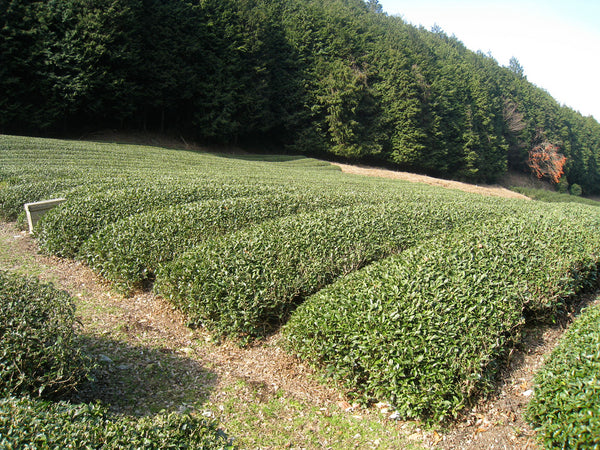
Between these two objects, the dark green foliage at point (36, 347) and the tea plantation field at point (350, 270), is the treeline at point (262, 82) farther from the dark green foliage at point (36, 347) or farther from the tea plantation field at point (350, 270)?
the dark green foliage at point (36, 347)

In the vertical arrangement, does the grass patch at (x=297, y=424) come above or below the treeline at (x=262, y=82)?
below

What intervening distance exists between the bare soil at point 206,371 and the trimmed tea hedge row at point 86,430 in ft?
4.04

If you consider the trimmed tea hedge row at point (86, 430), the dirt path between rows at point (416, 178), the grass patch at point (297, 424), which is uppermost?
the dirt path between rows at point (416, 178)

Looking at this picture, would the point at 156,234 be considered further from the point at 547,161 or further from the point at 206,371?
the point at 547,161

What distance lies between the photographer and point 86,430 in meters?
2.65

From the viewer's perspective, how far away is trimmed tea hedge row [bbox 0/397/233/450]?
8.06ft

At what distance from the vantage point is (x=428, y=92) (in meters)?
38.8

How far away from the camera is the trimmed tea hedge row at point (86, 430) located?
2457 millimetres

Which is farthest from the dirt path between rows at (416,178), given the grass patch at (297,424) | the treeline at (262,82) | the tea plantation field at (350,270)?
the grass patch at (297,424)

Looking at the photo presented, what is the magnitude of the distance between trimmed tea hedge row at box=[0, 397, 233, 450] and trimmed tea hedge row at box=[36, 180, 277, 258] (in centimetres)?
576

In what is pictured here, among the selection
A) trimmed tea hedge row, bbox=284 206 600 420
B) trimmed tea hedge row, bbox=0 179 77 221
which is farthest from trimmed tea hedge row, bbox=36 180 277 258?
trimmed tea hedge row, bbox=284 206 600 420

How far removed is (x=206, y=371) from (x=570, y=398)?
3.74m

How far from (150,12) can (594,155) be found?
196 ft

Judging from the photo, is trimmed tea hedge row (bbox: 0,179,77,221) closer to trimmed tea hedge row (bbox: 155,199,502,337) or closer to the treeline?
trimmed tea hedge row (bbox: 155,199,502,337)
